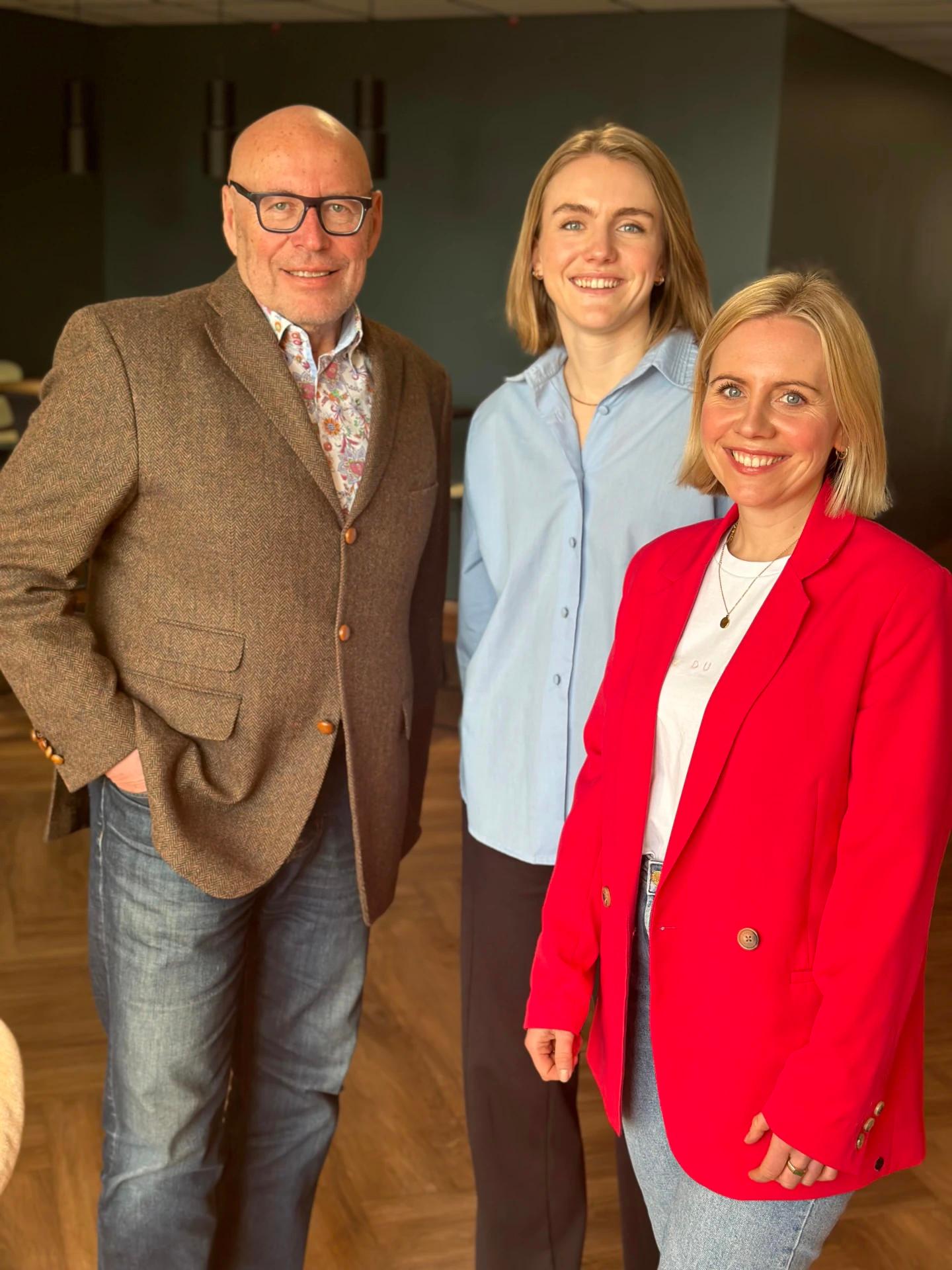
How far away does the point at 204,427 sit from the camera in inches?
75.3

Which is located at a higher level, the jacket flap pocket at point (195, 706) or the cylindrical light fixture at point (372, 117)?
the cylindrical light fixture at point (372, 117)

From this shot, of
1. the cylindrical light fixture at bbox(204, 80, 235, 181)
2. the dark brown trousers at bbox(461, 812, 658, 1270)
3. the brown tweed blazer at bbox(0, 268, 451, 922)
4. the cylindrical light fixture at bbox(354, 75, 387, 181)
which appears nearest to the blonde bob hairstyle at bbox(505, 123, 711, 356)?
the brown tweed blazer at bbox(0, 268, 451, 922)

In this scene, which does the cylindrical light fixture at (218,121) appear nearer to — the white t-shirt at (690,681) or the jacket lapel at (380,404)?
the jacket lapel at (380,404)

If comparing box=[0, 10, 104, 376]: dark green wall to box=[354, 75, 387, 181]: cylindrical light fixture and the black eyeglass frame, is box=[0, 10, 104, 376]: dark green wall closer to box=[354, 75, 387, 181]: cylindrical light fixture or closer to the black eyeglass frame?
box=[354, 75, 387, 181]: cylindrical light fixture

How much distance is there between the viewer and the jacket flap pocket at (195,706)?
195 cm

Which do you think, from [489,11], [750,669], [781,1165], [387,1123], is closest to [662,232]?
[750,669]

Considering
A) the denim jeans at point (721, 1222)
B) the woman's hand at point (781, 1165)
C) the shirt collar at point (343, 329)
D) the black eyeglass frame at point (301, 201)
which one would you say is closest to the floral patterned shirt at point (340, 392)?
the shirt collar at point (343, 329)

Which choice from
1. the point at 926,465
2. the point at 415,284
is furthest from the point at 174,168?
the point at 926,465

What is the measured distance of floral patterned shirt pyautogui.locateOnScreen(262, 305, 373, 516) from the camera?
2035 mm

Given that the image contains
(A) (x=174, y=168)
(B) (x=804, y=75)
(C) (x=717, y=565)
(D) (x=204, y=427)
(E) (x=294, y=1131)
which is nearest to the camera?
(C) (x=717, y=565)

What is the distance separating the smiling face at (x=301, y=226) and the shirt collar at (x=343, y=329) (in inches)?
0.6

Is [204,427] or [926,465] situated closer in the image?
[204,427]

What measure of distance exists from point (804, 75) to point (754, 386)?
21.4ft

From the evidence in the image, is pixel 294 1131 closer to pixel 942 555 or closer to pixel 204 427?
pixel 204 427
